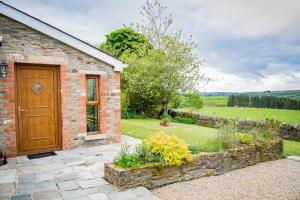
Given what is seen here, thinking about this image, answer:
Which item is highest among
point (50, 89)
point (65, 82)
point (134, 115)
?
point (65, 82)

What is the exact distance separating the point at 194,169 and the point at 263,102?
1023 inches

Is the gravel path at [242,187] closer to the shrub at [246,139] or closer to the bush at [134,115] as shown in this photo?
the shrub at [246,139]

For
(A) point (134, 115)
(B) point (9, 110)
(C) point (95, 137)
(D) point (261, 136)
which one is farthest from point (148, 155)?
(A) point (134, 115)

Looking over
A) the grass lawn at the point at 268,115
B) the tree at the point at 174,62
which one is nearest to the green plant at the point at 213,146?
the grass lawn at the point at 268,115

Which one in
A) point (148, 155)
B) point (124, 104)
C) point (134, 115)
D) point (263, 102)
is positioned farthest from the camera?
point (263, 102)

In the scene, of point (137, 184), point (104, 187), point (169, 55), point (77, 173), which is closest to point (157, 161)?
point (137, 184)

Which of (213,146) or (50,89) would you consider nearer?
(213,146)

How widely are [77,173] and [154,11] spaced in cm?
1698

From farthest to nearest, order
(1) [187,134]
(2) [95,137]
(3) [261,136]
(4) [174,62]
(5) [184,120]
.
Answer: (5) [184,120] < (4) [174,62] < (1) [187,134] < (2) [95,137] < (3) [261,136]

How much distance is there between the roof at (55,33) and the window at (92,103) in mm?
841

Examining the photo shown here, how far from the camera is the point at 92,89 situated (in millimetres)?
8734

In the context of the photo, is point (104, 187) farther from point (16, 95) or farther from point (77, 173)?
point (16, 95)

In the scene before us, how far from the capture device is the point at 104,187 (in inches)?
A: 195

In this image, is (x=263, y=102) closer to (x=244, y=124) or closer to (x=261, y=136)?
(x=244, y=124)
